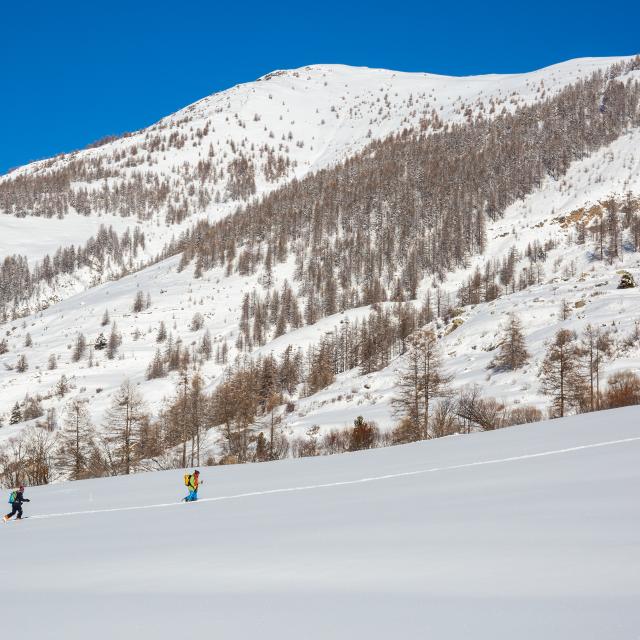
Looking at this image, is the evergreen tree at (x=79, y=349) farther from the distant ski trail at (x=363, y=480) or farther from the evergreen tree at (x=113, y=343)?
the distant ski trail at (x=363, y=480)

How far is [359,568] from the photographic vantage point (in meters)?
7.64

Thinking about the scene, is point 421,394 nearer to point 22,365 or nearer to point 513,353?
point 513,353

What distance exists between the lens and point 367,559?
26.3ft

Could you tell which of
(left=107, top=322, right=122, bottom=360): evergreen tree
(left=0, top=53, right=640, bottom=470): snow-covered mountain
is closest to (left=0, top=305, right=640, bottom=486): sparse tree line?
(left=0, top=53, right=640, bottom=470): snow-covered mountain

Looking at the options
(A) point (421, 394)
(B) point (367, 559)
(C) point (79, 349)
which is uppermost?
(C) point (79, 349)

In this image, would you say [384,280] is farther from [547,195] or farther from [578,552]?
[578,552]

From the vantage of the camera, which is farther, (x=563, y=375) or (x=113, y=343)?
(x=113, y=343)

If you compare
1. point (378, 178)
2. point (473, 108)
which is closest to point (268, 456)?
point (378, 178)

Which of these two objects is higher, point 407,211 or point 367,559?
point 407,211

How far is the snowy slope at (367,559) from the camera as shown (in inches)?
222

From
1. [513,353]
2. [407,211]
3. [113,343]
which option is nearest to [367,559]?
[513,353]

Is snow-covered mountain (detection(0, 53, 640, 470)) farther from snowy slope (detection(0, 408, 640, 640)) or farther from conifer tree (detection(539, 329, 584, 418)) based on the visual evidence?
snowy slope (detection(0, 408, 640, 640))

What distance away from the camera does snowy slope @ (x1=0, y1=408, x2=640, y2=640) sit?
222 inches

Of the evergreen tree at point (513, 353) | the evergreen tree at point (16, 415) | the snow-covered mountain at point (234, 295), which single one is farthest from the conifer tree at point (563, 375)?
the evergreen tree at point (16, 415)
